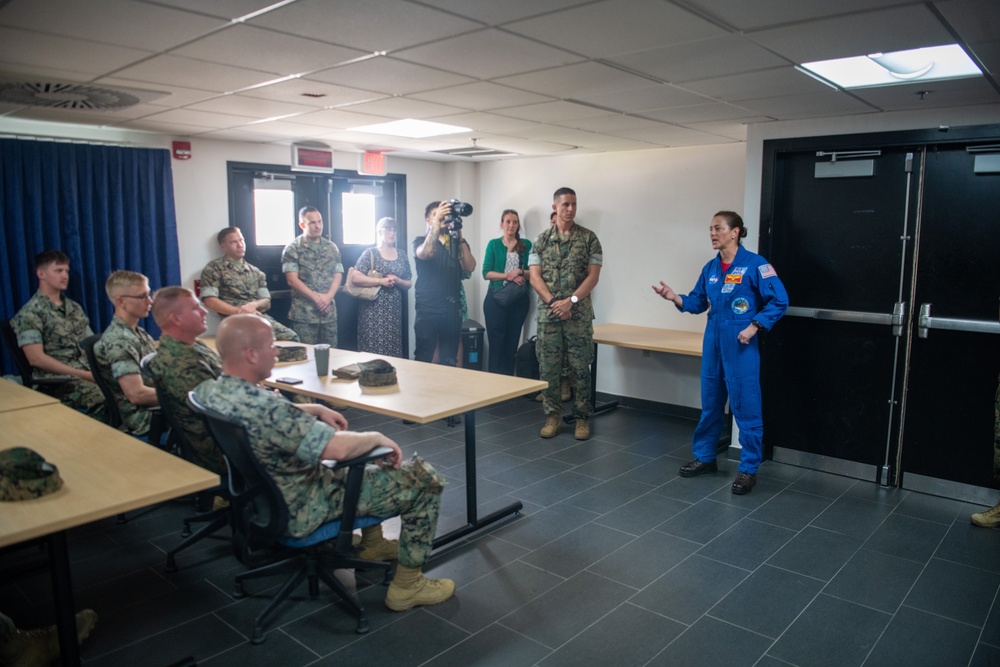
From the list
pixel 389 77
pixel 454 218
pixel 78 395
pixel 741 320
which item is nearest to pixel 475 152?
pixel 454 218

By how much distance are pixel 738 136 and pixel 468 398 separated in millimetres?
3390

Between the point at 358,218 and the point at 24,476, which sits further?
the point at 358,218

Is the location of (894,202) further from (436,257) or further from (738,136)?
(436,257)

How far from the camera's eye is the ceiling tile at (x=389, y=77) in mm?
3133

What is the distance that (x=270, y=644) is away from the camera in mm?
2535

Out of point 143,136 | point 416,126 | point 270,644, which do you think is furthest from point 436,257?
point 270,644

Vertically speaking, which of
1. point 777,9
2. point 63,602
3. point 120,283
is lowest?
point 63,602

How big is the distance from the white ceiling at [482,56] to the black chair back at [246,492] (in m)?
1.41

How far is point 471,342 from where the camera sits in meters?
7.04

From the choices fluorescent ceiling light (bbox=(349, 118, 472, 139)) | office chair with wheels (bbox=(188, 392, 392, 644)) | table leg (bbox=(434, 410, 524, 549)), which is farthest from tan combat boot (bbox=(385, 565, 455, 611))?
fluorescent ceiling light (bbox=(349, 118, 472, 139))

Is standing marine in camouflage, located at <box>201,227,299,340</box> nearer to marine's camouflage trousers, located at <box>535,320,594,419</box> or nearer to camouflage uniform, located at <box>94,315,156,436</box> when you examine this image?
camouflage uniform, located at <box>94,315,156,436</box>

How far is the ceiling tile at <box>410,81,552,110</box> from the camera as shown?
360cm

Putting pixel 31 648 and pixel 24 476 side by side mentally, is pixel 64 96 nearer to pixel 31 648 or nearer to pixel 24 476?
pixel 24 476

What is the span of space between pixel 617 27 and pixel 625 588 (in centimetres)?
227
